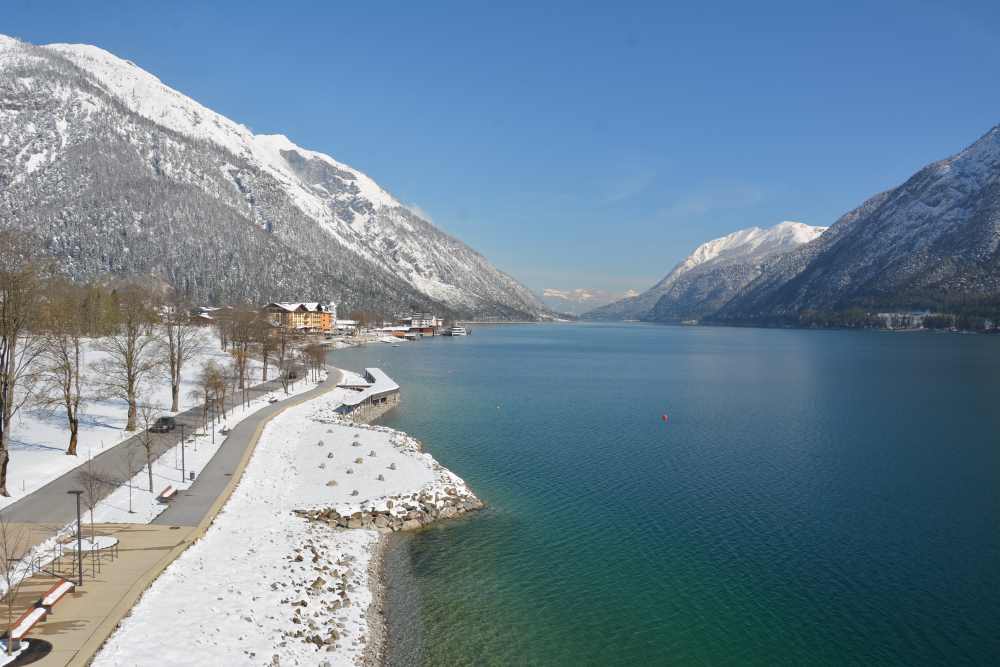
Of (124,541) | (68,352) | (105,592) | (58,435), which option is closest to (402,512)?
(124,541)

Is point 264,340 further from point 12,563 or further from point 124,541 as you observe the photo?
point 12,563

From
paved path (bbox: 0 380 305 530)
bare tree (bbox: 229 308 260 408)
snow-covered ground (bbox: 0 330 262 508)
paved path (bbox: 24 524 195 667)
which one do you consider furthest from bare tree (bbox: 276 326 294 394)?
paved path (bbox: 24 524 195 667)

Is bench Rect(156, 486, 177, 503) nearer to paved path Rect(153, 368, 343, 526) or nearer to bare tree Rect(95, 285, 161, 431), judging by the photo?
paved path Rect(153, 368, 343, 526)

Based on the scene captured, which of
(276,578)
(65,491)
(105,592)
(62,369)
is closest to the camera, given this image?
(105,592)

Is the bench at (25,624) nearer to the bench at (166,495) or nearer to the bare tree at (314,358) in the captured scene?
the bench at (166,495)

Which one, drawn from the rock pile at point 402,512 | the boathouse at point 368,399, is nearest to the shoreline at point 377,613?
the rock pile at point 402,512

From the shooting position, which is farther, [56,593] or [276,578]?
[276,578]
